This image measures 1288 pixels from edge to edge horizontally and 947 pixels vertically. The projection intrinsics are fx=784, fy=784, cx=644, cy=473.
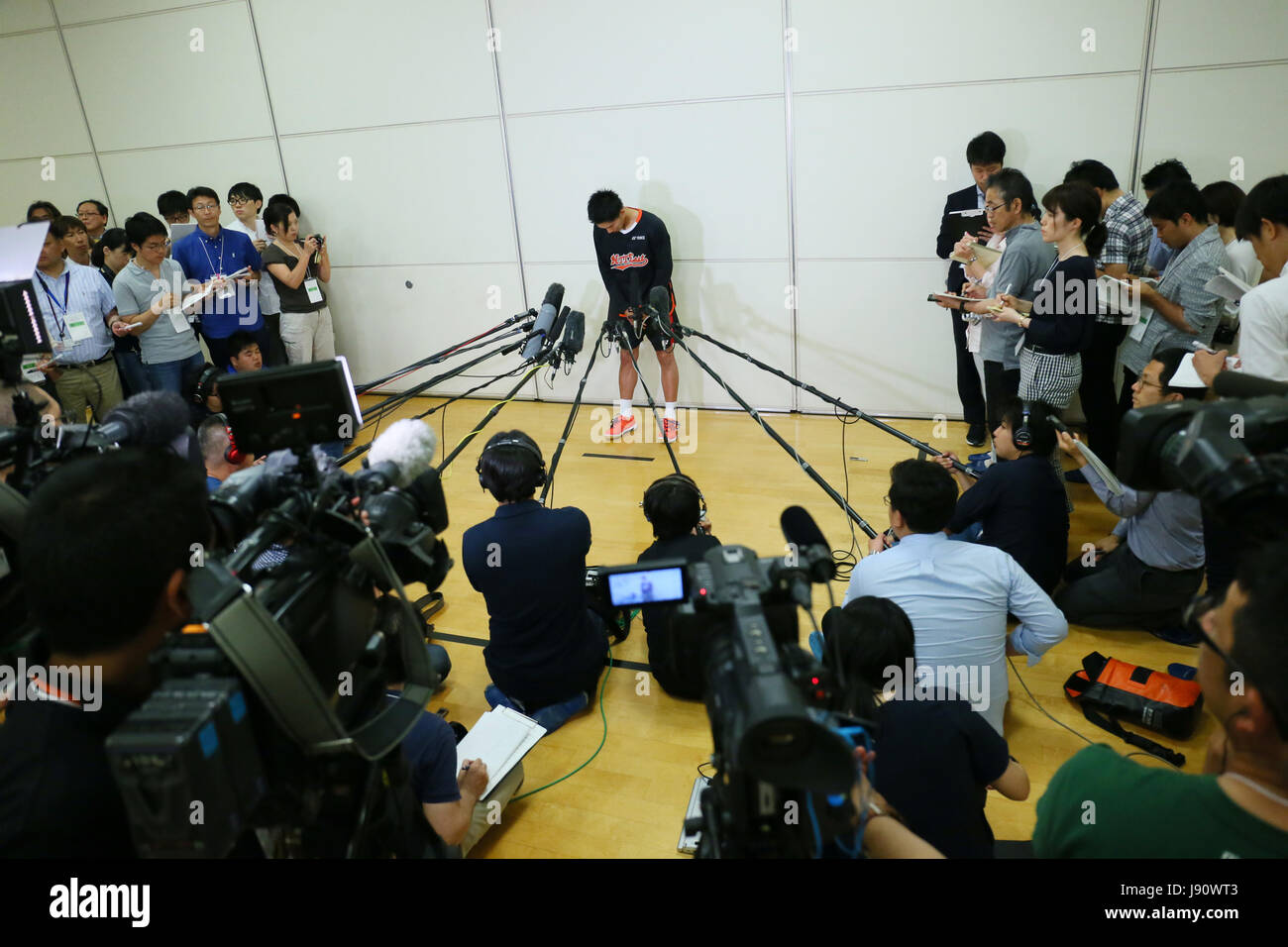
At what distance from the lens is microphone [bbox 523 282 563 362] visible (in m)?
3.38

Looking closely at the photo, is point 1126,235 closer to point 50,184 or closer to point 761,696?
point 761,696

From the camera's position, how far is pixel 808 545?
1.21 m

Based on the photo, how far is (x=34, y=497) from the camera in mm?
1027

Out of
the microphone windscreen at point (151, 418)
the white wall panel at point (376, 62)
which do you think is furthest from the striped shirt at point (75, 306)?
the microphone windscreen at point (151, 418)

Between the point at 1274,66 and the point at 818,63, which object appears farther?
the point at 818,63

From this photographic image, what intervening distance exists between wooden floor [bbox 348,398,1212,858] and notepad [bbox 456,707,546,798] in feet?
0.50

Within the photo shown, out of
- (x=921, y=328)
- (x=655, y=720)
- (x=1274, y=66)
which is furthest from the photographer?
(x=921, y=328)

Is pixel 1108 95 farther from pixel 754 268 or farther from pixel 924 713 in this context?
pixel 924 713

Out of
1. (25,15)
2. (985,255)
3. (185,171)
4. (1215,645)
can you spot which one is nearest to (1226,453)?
(1215,645)

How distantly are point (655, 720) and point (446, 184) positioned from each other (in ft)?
14.7

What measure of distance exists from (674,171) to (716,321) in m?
1.02

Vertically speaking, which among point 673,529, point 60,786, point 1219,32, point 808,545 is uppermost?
Answer: point 1219,32

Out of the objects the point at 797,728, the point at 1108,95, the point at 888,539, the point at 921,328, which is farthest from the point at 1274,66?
the point at 797,728

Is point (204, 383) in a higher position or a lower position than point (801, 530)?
lower
